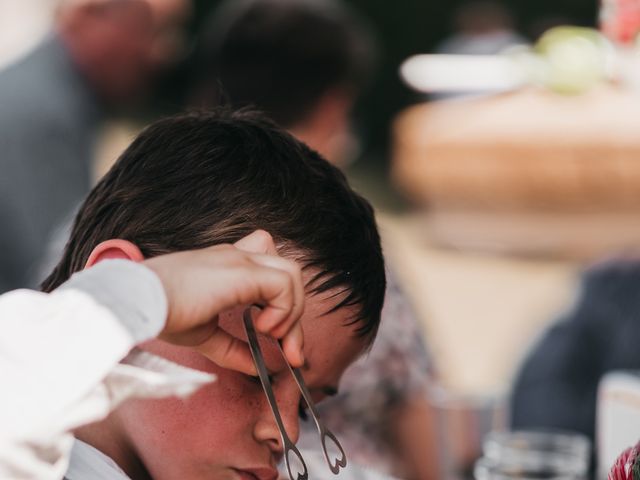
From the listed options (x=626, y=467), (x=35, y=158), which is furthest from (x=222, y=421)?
(x=35, y=158)

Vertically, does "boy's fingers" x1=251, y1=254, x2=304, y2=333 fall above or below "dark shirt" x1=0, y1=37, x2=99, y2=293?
above

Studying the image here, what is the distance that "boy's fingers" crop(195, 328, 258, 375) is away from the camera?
3.29 feet

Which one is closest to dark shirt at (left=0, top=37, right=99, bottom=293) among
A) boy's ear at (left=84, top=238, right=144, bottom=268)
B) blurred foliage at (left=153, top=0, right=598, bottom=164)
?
boy's ear at (left=84, top=238, right=144, bottom=268)

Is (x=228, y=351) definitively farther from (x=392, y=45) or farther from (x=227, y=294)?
(x=392, y=45)

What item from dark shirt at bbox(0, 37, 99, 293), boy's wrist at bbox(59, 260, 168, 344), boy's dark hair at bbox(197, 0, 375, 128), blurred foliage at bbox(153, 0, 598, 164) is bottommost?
blurred foliage at bbox(153, 0, 598, 164)

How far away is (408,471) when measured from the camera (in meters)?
2.44

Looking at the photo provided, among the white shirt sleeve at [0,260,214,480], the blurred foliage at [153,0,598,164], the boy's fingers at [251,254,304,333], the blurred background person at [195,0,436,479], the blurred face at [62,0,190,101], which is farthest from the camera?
the blurred foliage at [153,0,598,164]

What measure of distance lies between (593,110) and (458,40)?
4.22 meters

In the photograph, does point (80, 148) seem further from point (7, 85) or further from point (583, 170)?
point (583, 170)

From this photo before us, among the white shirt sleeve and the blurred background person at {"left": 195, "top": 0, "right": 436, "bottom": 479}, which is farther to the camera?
the blurred background person at {"left": 195, "top": 0, "right": 436, "bottom": 479}

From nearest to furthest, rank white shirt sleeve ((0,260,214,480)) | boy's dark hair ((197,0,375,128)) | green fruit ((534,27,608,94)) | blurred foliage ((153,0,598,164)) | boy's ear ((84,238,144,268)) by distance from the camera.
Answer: white shirt sleeve ((0,260,214,480))
boy's ear ((84,238,144,268))
boy's dark hair ((197,0,375,128))
green fruit ((534,27,608,94))
blurred foliage ((153,0,598,164))

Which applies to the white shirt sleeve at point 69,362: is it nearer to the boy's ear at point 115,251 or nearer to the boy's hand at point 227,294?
the boy's hand at point 227,294

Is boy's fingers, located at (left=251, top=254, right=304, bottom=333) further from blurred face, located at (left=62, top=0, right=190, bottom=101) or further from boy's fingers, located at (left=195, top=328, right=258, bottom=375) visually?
blurred face, located at (left=62, top=0, right=190, bottom=101)

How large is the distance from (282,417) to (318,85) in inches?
73.4
